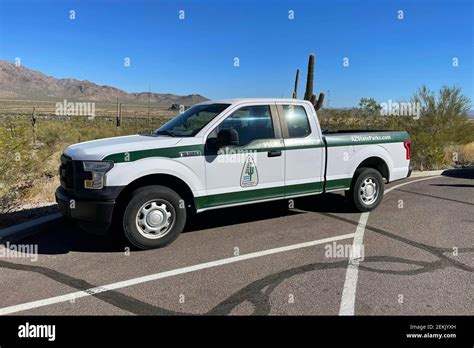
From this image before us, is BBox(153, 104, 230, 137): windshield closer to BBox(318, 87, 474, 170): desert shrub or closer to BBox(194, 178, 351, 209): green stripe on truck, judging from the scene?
BBox(194, 178, 351, 209): green stripe on truck

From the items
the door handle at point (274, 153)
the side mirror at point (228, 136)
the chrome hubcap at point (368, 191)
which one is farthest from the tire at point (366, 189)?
the side mirror at point (228, 136)

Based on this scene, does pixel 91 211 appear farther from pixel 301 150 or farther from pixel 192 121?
pixel 301 150

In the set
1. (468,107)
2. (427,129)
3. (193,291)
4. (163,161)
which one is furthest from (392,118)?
(193,291)

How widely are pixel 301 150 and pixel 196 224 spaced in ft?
6.89

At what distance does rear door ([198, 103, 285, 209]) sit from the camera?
5766mm

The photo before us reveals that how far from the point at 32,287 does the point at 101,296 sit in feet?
2.76

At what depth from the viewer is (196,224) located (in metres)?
6.71

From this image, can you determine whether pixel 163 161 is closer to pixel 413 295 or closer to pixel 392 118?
pixel 413 295

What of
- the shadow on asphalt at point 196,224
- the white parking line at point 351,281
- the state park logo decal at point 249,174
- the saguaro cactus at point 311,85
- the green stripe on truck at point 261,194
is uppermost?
the saguaro cactus at point 311,85

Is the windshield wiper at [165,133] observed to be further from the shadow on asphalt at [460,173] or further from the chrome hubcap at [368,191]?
the shadow on asphalt at [460,173]

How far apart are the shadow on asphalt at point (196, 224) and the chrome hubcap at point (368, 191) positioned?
13.7 inches

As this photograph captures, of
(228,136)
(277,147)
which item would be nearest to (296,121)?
(277,147)

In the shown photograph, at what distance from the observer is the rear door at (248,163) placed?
5766mm

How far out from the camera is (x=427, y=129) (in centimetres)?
1794
